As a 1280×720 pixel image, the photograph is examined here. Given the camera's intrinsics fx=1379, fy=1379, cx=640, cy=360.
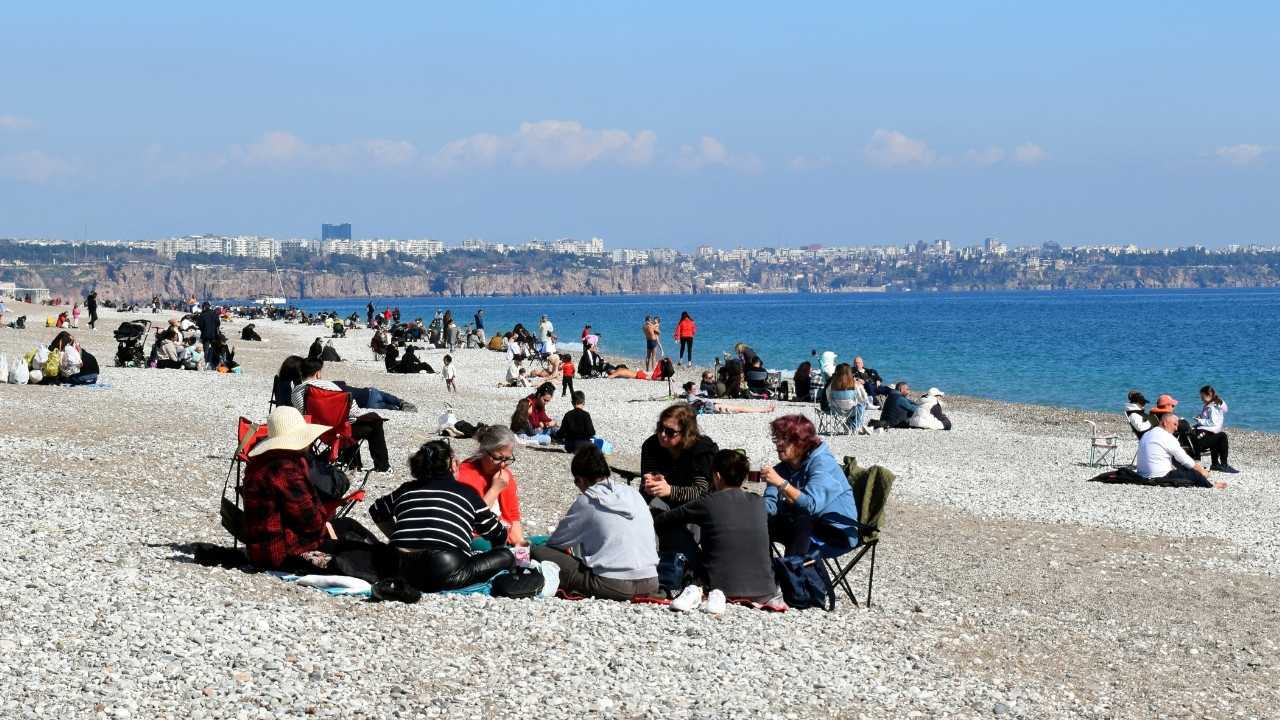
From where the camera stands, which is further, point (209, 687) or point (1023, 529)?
point (1023, 529)

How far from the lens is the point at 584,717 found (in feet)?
18.8

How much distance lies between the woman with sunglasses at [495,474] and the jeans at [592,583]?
0.67 m

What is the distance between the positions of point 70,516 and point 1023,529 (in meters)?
7.87

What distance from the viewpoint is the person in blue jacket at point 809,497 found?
826 cm

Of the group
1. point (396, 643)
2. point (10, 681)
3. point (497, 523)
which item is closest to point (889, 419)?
point (497, 523)

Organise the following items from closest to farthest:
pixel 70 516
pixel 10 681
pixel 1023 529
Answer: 1. pixel 10 681
2. pixel 70 516
3. pixel 1023 529

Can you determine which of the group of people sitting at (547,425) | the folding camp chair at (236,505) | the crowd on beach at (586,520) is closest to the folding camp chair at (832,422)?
the group of people sitting at (547,425)

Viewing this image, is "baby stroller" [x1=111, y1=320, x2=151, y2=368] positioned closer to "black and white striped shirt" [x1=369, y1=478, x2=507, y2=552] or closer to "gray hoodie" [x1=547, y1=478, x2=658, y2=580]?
"black and white striped shirt" [x1=369, y1=478, x2=507, y2=552]

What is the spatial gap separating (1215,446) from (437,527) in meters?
12.1

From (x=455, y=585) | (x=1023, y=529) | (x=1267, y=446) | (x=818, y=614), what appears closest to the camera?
(x=455, y=585)

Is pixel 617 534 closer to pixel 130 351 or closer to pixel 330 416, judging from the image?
pixel 330 416

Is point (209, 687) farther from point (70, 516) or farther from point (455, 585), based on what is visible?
point (70, 516)

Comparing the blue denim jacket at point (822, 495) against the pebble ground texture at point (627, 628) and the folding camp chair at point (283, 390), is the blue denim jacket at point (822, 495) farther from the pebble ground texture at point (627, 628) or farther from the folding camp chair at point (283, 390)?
the folding camp chair at point (283, 390)

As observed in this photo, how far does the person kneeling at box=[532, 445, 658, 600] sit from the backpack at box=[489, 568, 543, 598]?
0.65 feet
